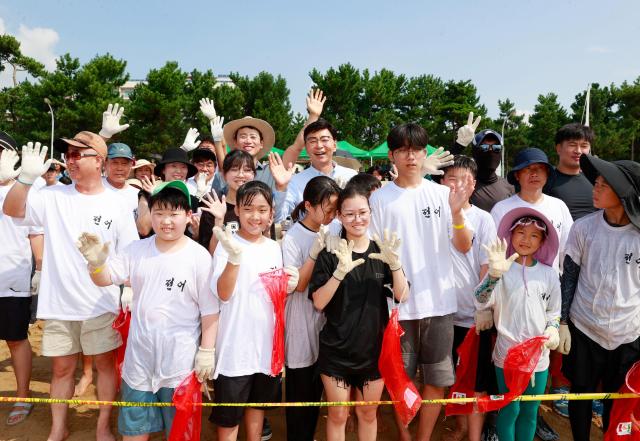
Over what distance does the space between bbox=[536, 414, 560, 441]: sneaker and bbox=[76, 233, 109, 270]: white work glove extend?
376 centimetres

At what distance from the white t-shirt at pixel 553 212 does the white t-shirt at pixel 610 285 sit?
19.7 inches

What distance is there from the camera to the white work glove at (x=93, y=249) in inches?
102

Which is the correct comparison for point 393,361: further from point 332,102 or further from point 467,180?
Answer: point 332,102

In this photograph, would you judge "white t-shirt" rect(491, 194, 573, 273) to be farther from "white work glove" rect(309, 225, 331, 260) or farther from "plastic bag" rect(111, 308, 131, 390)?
"plastic bag" rect(111, 308, 131, 390)

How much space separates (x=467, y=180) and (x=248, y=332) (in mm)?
1931

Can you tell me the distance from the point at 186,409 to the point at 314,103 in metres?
3.25

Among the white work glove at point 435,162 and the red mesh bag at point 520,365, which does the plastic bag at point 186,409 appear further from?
the white work glove at point 435,162

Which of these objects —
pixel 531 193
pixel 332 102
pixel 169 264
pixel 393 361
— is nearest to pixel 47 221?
pixel 169 264

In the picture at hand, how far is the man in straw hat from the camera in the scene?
116 inches

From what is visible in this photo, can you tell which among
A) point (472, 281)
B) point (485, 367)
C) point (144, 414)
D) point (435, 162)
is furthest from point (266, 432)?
point (435, 162)

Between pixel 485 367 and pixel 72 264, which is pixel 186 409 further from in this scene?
pixel 485 367

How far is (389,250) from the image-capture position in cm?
262

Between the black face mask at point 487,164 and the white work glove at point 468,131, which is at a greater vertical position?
the white work glove at point 468,131

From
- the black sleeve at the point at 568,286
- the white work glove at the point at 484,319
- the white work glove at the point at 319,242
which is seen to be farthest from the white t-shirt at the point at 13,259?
the black sleeve at the point at 568,286
